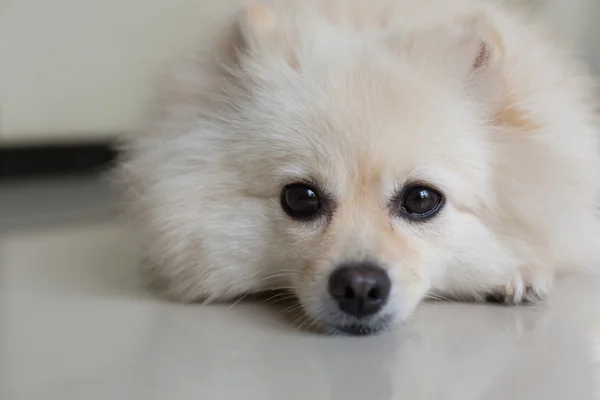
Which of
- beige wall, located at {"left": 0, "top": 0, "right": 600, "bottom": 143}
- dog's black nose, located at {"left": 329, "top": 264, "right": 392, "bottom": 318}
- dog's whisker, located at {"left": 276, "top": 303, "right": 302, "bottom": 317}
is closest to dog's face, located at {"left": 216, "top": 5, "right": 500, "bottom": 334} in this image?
dog's black nose, located at {"left": 329, "top": 264, "right": 392, "bottom": 318}

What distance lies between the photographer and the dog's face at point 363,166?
6.50ft

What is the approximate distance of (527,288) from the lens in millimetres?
2258

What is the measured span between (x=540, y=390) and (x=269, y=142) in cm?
103

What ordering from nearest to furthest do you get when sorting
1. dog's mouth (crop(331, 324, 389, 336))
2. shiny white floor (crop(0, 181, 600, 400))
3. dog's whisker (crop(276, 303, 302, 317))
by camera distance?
1. shiny white floor (crop(0, 181, 600, 400))
2. dog's mouth (crop(331, 324, 389, 336))
3. dog's whisker (crop(276, 303, 302, 317))

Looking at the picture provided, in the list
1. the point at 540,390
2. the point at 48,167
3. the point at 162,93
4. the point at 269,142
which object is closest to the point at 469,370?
the point at 540,390

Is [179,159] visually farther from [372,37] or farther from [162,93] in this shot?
[372,37]

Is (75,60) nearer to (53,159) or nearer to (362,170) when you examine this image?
(53,159)

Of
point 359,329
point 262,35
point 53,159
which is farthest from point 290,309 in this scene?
point 53,159

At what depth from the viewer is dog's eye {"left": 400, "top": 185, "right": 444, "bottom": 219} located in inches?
82.4

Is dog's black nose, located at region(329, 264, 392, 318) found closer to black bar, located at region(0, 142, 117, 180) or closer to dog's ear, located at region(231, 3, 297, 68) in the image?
dog's ear, located at region(231, 3, 297, 68)

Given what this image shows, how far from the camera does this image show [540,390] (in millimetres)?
1605

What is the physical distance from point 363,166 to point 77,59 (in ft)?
11.8

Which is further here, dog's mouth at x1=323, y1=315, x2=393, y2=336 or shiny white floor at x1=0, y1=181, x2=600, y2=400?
dog's mouth at x1=323, y1=315, x2=393, y2=336

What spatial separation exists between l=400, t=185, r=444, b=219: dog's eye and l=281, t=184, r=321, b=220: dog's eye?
0.81ft
